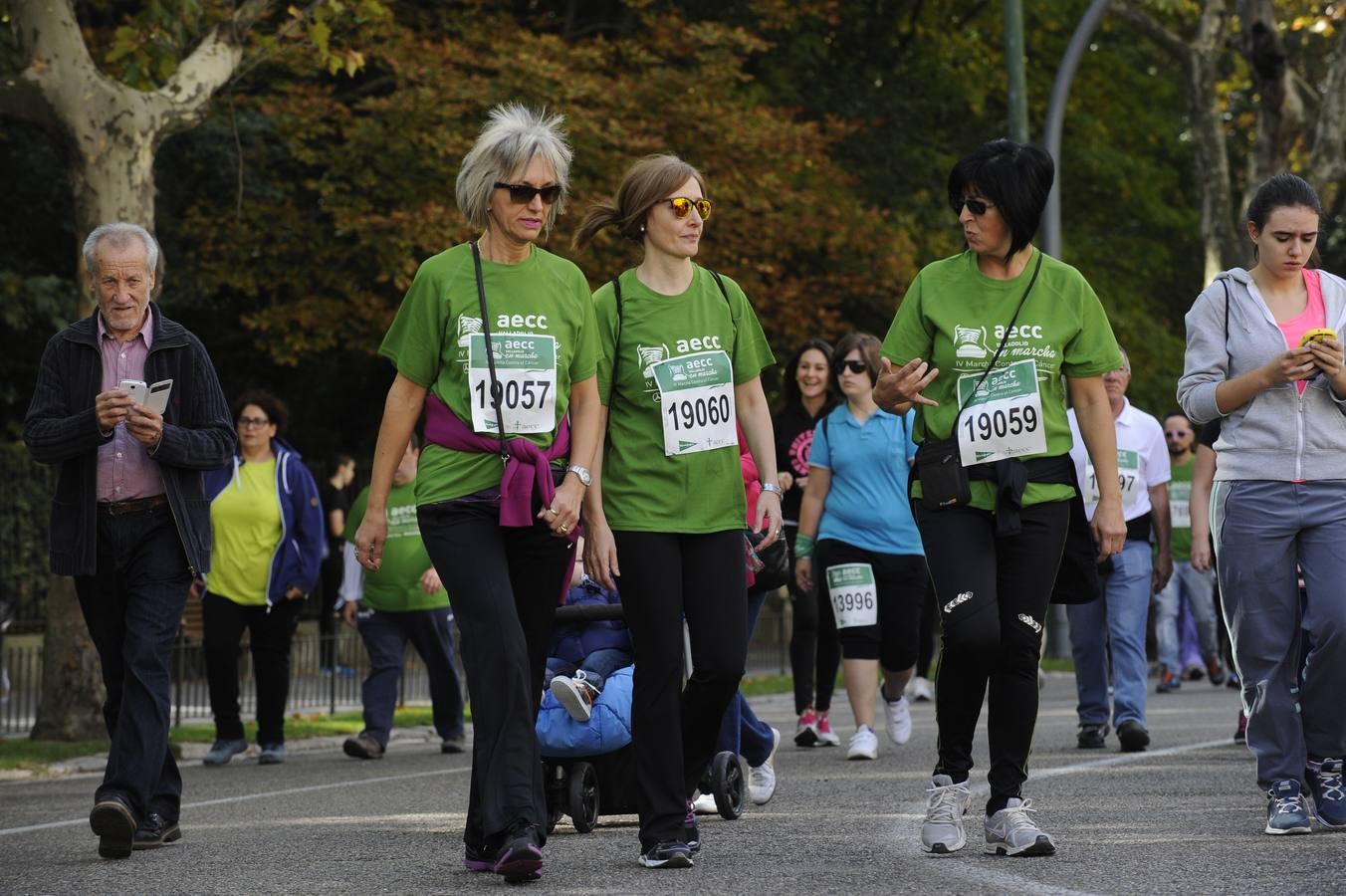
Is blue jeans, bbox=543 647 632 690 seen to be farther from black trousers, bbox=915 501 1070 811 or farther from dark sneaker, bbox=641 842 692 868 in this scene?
black trousers, bbox=915 501 1070 811

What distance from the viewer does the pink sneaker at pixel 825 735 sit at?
1236 centimetres

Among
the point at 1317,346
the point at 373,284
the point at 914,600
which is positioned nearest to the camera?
the point at 1317,346

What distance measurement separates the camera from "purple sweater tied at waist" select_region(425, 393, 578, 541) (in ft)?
20.9

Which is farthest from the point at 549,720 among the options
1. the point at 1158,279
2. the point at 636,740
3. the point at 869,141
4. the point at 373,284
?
the point at 1158,279

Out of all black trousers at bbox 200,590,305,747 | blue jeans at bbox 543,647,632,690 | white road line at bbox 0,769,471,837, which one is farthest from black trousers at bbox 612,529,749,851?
black trousers at bbox 200,590,305,747

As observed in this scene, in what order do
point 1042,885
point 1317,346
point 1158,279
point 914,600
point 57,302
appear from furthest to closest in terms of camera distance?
point 1158,279, point 57,302, point 914,600, point 1317,346, point 1042,885

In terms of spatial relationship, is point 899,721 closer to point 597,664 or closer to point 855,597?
point 855,597

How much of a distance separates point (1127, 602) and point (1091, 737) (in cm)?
75

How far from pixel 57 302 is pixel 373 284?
13.0 ft

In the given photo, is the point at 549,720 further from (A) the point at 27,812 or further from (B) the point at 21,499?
(B) the point at 21,499

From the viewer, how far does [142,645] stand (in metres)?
7.55

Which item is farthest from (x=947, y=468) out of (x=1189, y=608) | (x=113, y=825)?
(x=1189, y=608)

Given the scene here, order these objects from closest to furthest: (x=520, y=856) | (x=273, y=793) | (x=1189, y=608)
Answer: (x=520, y=856) < (x=273, y=793) < (x=1189, y=608)

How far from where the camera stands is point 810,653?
12.6m
